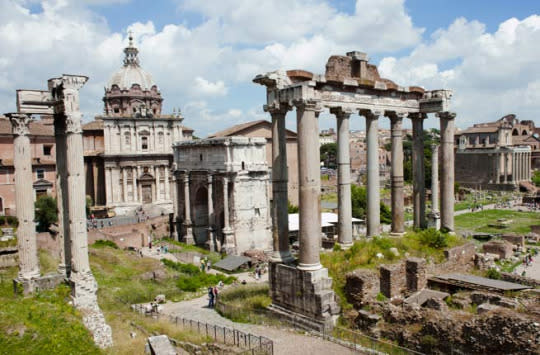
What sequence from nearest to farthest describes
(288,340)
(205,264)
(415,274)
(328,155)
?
(288,340) < (415,274) < (205,264) < (328,155)

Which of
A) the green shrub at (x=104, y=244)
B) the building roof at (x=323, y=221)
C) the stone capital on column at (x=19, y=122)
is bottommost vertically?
the green shrub at (x=104, y=244)

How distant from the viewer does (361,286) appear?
13.7 metres

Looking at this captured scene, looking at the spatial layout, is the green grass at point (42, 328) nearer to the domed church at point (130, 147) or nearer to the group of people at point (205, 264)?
the group of people at point (205, 264)

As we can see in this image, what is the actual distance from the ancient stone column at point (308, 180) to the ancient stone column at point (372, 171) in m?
3.88

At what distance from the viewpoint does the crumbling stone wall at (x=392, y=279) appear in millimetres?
14289

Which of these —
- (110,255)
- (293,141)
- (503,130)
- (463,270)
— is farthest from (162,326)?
(503,130)

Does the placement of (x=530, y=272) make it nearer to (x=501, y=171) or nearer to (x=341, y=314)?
(x=341, y=314)

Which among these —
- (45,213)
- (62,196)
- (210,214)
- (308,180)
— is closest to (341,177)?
(308,180)

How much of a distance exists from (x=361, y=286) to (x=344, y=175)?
4095 millimetres

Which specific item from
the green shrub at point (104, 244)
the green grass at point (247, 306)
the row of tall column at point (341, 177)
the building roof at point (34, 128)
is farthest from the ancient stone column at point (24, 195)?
the building roof at point (34, 128)

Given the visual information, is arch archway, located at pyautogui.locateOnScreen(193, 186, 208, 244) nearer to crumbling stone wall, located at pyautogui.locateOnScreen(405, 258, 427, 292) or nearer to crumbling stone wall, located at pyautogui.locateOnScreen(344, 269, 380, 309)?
crumbling stone wall, located at pyautogui.locateOnScreen(405, 258, 427, 292)

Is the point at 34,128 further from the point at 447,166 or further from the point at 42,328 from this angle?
the point at 447,166

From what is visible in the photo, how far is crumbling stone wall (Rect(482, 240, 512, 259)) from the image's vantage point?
33625 millimetres

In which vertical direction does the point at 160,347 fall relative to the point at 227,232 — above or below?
above
